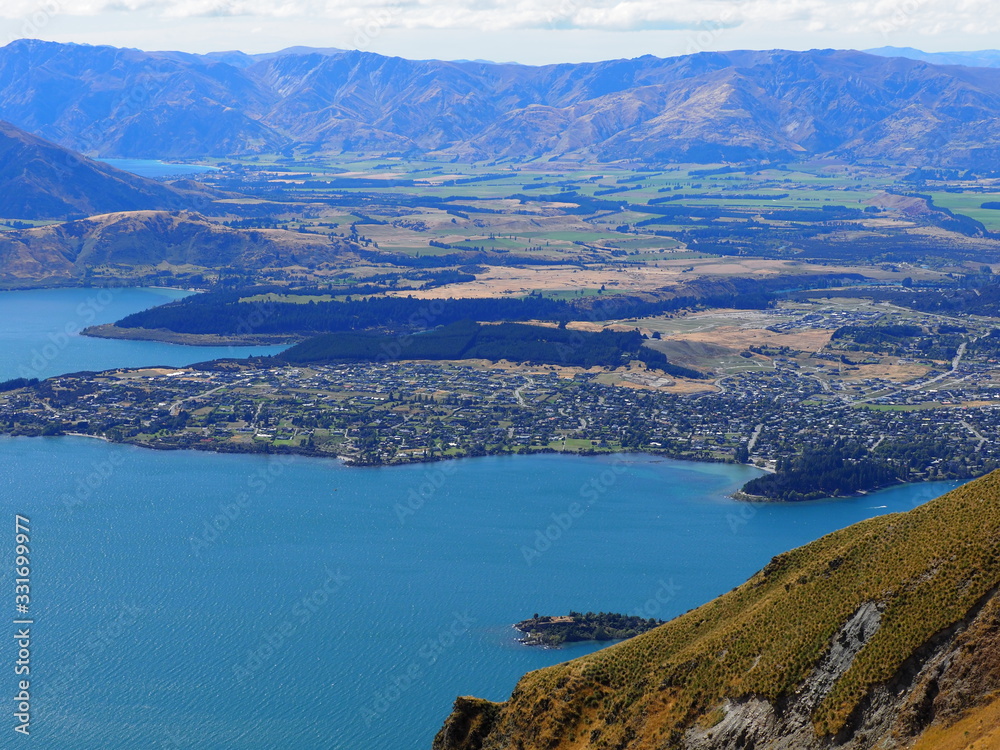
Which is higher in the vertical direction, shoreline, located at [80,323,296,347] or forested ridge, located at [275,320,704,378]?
forested ridge, located at [275,320,704,378]

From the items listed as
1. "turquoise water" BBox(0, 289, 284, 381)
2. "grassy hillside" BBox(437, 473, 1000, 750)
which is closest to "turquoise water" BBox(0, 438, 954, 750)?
"grassy hillside" BBox(437, 473, 1000, 750)

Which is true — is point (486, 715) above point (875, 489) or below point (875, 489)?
above

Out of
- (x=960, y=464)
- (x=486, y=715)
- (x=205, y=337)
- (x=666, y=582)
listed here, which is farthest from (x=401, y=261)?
(x=486, y=715)

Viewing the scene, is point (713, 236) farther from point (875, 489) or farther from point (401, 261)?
point (875, 489)

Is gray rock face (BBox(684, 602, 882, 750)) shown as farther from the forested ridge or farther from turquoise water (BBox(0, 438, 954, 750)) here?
the forested ridge

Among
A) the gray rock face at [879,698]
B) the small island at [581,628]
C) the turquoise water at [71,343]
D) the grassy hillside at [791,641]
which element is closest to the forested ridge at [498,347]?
the turquoise water at [71,343]

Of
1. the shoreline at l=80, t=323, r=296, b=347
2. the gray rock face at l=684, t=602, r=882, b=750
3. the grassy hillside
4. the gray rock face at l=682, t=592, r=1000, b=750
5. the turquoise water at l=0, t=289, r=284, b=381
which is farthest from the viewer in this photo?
the shoreline at l=80, t=323, r=296, b=347
